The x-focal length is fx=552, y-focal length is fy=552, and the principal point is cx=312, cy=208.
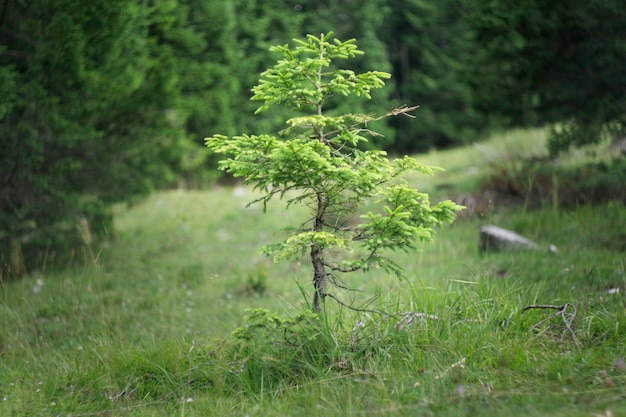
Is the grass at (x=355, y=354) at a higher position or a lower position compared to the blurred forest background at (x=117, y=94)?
lower

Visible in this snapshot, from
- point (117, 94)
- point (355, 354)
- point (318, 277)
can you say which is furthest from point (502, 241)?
point (117, 94)

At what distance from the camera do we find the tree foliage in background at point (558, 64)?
758 cm

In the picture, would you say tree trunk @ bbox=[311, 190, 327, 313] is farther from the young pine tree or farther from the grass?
the grass

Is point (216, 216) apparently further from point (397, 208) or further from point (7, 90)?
point (397, 208)

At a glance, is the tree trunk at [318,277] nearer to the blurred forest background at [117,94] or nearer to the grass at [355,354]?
the grass at [355,354]

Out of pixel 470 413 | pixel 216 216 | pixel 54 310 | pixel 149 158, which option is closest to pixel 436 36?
pixel 216 216

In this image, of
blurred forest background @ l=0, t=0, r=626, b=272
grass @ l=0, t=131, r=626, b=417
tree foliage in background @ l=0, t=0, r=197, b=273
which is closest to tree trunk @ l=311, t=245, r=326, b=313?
→ grass @ l=0, t=131, r=626, b=417

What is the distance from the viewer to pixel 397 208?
3.43 metres

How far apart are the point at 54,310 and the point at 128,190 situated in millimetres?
3218

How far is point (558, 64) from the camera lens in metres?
8.40

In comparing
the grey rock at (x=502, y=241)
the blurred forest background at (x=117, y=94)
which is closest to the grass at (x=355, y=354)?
the grey rock at (x=502, y=241)

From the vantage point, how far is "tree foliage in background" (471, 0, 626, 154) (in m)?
7.58

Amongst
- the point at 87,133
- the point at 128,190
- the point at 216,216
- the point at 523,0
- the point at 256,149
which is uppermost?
the point at 523,0

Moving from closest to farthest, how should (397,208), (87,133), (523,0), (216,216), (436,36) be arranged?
1. (397,208)
2. (87,133)
3. (523,0)
4. (216,216)
5. (436,36)
